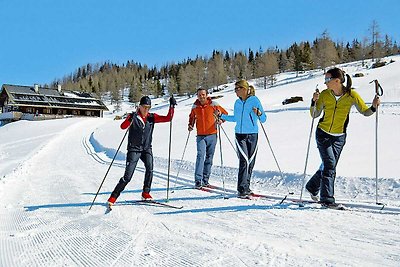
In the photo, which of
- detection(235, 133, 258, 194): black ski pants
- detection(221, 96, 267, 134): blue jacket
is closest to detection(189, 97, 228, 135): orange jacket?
detection(221, 96, 267, 134): blue jacket

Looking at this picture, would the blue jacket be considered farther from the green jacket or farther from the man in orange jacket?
the green jacket

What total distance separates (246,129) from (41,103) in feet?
209

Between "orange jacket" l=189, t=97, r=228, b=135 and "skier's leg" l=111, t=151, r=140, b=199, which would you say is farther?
"orange jacket" l=189, t=97, r=228, b=135

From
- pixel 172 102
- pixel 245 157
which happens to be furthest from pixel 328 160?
Answer: pixel 172 102

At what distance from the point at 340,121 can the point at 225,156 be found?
6.40 m

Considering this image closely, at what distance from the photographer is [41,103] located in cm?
6312

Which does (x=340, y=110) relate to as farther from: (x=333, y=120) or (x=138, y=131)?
(x=138, y=131)

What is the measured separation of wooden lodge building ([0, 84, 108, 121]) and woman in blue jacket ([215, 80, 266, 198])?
177ft

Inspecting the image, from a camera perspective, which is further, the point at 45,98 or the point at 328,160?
the point at 45,98

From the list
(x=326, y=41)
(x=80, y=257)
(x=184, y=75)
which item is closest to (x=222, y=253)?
(x=80, y=257)

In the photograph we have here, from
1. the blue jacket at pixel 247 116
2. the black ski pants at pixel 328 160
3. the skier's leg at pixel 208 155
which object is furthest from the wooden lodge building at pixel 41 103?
the black ski pants at pixel 328 160

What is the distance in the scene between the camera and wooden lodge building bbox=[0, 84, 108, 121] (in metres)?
60.6

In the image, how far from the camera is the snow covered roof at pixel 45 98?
6167 cm

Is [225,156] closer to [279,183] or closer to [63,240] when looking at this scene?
[279,183]
